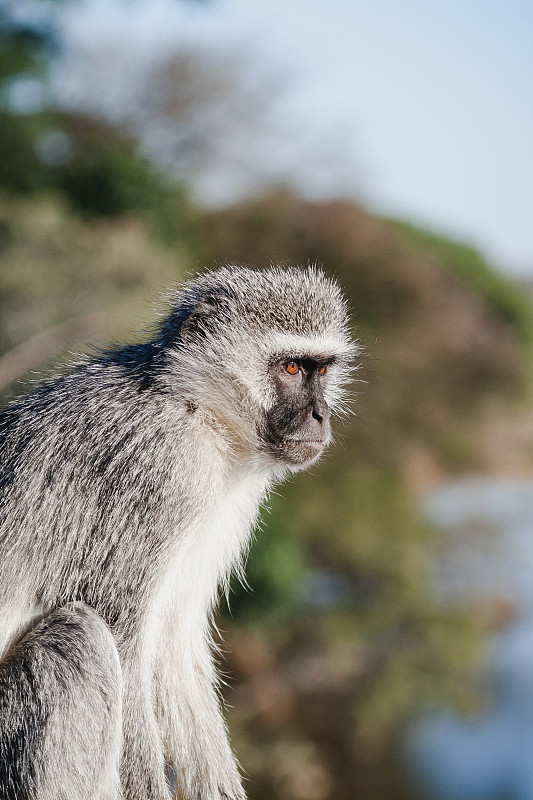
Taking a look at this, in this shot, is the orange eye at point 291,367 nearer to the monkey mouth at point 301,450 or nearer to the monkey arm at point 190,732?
the monkey mouth at point 301,450

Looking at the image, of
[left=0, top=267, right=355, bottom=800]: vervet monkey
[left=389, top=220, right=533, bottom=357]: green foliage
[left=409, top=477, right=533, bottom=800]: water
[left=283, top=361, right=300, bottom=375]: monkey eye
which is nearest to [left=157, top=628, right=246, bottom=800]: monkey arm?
[left=0, top=267, right=355, bottom=800]: vervet monkey

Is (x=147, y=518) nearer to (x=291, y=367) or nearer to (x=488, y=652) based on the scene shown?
(x=291, y=367)

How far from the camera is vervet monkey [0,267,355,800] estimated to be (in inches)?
96.0

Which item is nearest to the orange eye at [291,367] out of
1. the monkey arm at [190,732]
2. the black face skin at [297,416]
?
the black face skin at [297,416]

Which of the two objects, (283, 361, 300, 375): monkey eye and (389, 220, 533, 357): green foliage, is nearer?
(283, 361, 300, 375): monkey eye

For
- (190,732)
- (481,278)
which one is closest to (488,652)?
(481,278)

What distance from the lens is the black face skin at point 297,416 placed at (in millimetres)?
2883

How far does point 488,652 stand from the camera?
57.9 feet

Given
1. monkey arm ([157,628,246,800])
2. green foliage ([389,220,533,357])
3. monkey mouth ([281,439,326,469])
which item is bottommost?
monkey arm ([157,628,246,800])

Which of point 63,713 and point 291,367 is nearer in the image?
point 63,713

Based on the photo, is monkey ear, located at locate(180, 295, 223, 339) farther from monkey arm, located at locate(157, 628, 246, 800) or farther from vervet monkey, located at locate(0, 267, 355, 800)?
monkey arm, located at locate(157, 628, 246, 800)

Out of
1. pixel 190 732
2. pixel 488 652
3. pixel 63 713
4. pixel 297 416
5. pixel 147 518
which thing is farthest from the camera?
pixel 488 652

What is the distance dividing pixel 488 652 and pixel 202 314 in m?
16.3

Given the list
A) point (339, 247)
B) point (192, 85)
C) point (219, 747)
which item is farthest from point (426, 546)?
point (219, 747)
